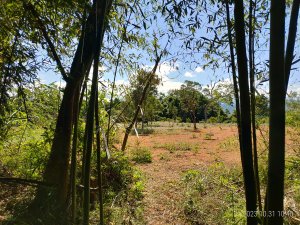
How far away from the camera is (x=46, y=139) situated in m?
3.78

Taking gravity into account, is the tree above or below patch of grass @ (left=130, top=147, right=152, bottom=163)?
above

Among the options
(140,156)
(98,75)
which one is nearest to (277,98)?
A: (98,75)

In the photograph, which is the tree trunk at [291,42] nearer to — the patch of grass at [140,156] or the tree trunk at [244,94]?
the tree trunk at [244,94]

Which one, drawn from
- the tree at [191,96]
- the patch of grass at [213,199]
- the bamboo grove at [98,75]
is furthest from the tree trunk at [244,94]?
the tree at [191,96]

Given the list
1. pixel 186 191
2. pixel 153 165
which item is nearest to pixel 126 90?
pixel 186 191

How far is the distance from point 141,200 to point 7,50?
3008mm

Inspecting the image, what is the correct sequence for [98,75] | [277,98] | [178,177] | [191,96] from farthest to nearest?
→ 1. [191,96]
2. [178,177]
3. [98,75]
4. [277,98]

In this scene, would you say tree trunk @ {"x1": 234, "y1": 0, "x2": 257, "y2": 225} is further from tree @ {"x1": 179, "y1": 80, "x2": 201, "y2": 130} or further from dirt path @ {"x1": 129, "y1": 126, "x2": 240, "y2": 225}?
tree @ {"x1": 179, "y1": 80, "x2": 201, "y2": 130}

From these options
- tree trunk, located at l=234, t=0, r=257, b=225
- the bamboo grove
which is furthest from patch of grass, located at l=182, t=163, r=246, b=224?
tree trunk, located at l=234, t=0, r=257, b=225

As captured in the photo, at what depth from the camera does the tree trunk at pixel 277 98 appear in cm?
117

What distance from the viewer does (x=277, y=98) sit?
1180mm

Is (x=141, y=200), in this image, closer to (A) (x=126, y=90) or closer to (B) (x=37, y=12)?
(A) (x=126, y=90)

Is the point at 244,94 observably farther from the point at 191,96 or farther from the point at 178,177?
the point at 191,96

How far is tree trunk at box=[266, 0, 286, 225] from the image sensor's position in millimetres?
1170
